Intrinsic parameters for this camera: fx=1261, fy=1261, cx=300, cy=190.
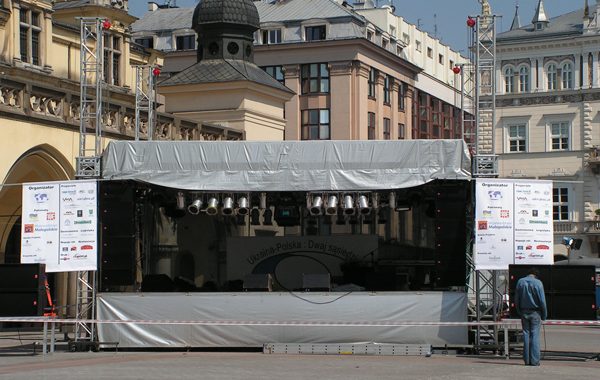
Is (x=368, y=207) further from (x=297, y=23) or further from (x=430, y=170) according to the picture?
(x=297, y=23)

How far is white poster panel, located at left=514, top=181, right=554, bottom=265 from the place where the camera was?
71.5 ft

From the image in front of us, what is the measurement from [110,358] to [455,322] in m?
6.05

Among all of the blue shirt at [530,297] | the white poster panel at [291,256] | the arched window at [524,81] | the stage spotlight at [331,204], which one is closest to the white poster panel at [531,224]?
the blue shirt at [530,297]

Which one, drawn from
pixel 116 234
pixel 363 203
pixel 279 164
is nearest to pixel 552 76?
pixel 363 203

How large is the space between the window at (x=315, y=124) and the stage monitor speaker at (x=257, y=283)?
5014 cm

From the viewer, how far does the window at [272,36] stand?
77812 mm

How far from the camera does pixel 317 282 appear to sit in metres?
24.3

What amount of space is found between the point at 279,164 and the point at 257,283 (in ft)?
9.48

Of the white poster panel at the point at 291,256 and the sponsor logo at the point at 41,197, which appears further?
the white poster panel at the point at 291,256

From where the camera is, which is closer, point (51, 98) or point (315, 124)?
point (51, 98)

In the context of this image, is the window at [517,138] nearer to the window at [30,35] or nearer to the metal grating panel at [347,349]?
the window at [30,35]

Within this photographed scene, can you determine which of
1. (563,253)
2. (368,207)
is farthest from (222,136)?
(563,253)

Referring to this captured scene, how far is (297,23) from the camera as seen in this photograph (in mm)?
77438

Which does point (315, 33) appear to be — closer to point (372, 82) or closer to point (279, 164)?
point (372, 82)
